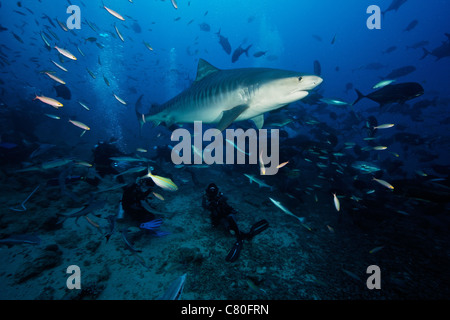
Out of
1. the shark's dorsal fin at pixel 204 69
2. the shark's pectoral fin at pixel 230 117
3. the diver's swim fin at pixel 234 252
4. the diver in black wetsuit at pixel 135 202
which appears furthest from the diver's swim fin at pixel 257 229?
the shark's dorsal fin at pixel 204 69

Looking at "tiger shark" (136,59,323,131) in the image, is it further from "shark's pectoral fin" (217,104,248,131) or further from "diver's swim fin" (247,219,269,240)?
"diver's swim fin" (247,219,269,240)

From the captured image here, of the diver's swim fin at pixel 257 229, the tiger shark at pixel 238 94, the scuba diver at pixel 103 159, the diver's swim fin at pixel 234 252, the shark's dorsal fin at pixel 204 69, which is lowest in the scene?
the diver's swim fin at pixel 234 252

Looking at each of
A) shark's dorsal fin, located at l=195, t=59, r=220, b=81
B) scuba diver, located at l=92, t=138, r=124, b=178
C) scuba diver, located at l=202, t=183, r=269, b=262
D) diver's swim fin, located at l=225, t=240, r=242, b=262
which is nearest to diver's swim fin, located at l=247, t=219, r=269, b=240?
scuba diver, located at l=202, t=183, r=269, b=262

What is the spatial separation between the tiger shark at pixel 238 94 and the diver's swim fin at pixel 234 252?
8.73ft

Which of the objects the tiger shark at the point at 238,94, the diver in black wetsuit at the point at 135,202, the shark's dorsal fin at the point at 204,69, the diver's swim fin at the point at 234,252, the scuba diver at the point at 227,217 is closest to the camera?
the tiger shark at the point at 238,94

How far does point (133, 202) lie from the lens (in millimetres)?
4523

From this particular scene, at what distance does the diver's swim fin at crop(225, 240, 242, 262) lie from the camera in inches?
144

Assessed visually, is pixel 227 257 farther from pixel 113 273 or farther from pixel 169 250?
pixel 113 273

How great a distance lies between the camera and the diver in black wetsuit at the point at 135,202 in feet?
14.7

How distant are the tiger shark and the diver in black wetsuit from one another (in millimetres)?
2639

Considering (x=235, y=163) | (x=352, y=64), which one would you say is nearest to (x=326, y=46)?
(x=352, y=64)

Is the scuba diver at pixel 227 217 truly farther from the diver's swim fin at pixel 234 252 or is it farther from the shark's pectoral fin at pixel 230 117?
the shark's pectoral fin at pixel 230 117

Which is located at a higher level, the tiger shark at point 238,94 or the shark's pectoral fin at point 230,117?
the tiger shark at point 238,94

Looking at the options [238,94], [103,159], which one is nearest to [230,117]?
[238,94]
